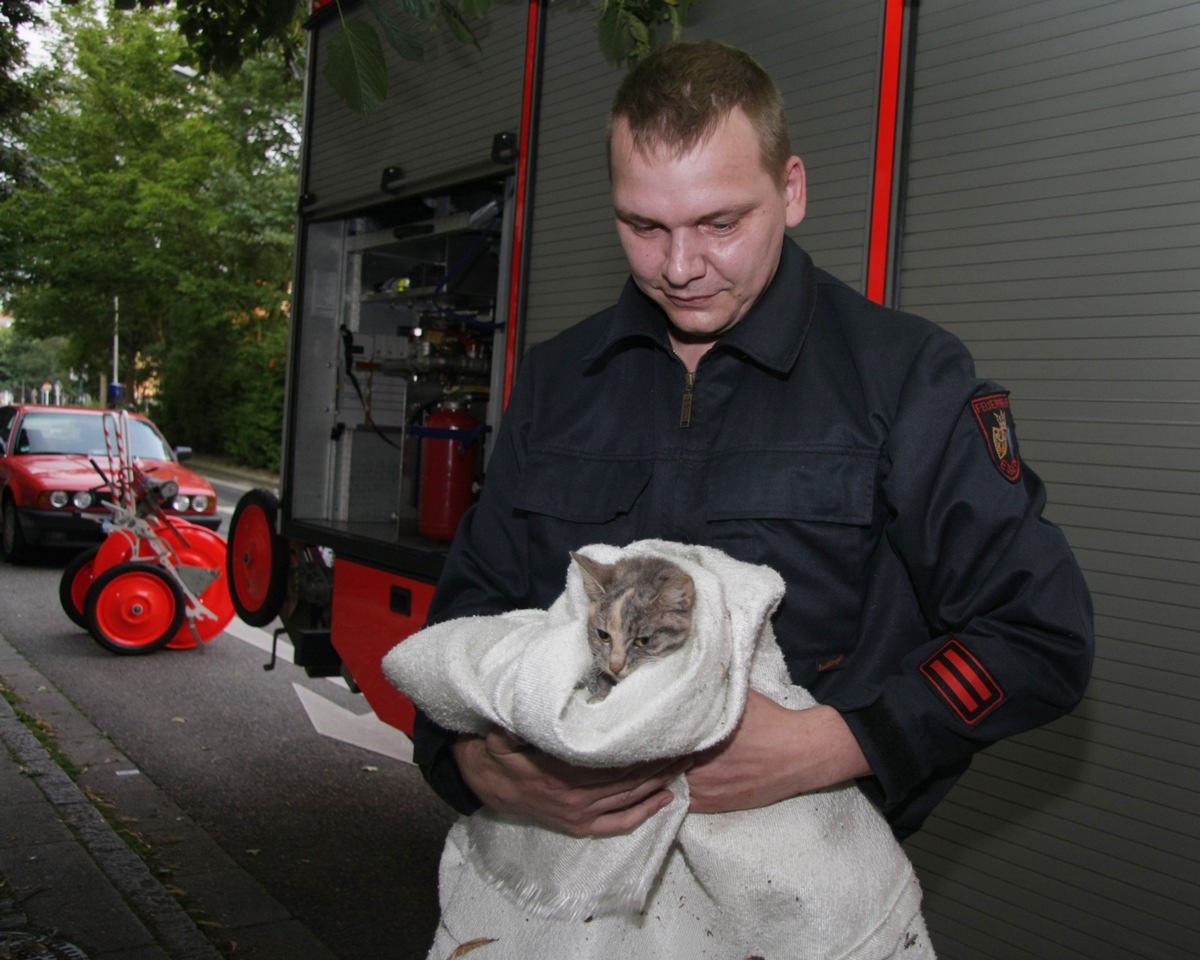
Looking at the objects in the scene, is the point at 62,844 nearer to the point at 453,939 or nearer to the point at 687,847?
the point at 453,939

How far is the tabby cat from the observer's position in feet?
4.73

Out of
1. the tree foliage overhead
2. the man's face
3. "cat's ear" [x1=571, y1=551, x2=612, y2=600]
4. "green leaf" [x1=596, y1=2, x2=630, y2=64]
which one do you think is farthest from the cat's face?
the tree foliage overhead

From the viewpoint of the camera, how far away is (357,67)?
2.07 m

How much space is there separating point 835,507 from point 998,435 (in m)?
0.24

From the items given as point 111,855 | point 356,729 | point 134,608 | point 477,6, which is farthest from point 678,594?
point 134,608

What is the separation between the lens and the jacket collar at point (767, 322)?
161 cm

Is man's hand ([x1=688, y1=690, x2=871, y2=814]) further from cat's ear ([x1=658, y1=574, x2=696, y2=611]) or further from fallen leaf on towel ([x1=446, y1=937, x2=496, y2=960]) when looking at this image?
fallen leaf on towel ([x1=446, y1=937, x2=496, y2=960])

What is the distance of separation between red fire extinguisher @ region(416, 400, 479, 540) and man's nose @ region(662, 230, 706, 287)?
327 cm

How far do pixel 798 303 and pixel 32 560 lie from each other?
1226cm

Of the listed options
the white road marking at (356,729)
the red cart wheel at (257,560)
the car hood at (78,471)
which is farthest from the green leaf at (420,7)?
the car hood at (78,471)

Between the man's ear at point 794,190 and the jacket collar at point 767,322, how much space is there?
0.05 meters

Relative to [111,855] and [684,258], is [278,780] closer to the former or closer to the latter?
[111,855]

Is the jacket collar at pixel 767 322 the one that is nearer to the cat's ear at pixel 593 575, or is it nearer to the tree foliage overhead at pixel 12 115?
the cat's ear at pixel 593 575

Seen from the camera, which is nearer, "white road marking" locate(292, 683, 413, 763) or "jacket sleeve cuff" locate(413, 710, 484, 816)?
"jacket sleeve cuff" locate(413, 710, 484, 816)
